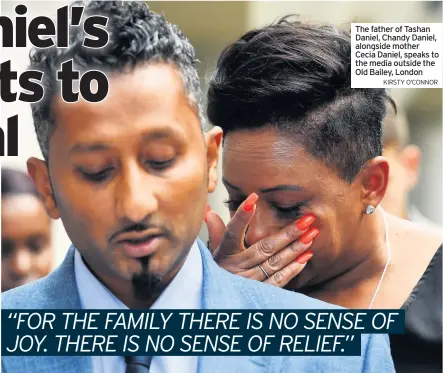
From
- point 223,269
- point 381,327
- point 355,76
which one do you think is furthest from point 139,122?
point 381,327

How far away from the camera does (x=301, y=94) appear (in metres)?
3.74

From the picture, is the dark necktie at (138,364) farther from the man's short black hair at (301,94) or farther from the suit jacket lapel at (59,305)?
the man's short black hair at (301,94)

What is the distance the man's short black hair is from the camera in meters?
3.75

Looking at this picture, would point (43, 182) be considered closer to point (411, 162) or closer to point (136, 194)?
point (136, 194)

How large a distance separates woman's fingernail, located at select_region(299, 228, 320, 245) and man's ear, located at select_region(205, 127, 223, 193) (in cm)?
41

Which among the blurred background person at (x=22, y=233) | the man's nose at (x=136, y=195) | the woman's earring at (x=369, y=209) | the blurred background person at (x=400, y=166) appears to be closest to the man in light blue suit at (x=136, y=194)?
the man's nose at (x=136, y=195)

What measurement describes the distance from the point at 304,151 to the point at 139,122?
0.68 meters

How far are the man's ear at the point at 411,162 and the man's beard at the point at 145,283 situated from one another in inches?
45.2

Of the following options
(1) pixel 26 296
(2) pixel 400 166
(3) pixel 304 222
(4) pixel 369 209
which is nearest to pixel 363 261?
(4) pixel 369 209

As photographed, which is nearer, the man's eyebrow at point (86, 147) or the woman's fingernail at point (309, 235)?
the man's eyebrow at point (86, 147)

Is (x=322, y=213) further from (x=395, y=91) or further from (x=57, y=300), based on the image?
(x=57, y=300)

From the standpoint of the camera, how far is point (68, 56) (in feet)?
12.1

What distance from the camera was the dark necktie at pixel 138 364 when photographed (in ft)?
11.7
